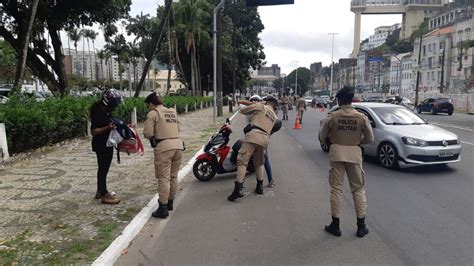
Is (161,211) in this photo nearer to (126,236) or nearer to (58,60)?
(126,236)

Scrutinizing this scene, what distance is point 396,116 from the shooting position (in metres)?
10.4

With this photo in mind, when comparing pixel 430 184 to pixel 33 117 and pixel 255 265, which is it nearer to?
pixel 255 265

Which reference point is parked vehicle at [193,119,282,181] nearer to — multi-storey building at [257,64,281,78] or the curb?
the curb

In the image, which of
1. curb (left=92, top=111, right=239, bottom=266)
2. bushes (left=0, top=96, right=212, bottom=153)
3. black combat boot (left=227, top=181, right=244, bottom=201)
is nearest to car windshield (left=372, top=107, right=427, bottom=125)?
black combat boot (left=227, top=181, right=244, bottom=201)

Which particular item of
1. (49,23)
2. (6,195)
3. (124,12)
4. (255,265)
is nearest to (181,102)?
(124,12)

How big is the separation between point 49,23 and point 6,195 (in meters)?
15.4

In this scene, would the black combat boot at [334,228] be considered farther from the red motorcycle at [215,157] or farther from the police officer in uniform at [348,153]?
the red motorcycle at [215,157]

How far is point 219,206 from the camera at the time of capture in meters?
6.54

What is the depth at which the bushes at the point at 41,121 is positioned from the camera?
378 inches

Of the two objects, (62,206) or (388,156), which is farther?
(388,156)

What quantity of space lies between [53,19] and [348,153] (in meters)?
18.3

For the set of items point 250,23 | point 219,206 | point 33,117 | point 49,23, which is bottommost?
point 219,206

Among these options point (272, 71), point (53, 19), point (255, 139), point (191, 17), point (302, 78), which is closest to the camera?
point (255, 139)

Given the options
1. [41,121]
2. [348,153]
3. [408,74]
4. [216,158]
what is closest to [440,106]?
[216,158]
